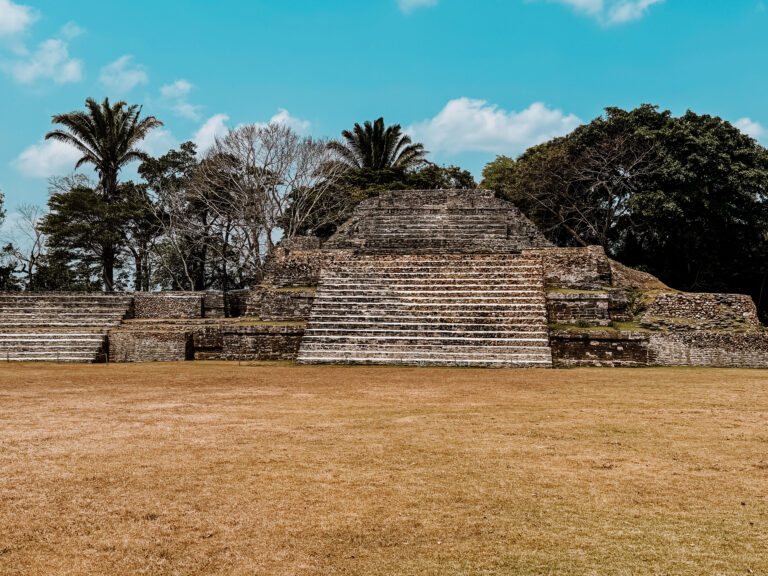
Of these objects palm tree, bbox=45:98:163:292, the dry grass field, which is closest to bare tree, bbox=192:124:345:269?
palm tree, bbox=45:98:163:292

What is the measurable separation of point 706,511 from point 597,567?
38.8 inches

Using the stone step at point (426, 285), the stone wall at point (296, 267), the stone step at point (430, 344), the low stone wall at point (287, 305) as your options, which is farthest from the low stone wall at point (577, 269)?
the low stone wall at point (287, 305)

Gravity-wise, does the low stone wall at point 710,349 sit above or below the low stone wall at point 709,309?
below

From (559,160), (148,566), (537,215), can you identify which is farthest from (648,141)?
(148,566)

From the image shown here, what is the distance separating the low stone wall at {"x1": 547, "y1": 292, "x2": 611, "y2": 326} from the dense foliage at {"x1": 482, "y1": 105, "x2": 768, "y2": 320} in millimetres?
9795

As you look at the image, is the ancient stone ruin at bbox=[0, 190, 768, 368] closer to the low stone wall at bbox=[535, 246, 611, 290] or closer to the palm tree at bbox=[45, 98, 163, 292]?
the low stone wall at bbox=[535, 246, 611, 290]

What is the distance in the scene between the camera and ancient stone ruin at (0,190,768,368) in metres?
10.5

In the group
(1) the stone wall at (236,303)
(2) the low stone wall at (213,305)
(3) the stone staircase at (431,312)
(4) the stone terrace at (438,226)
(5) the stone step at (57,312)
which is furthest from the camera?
(1) the stone wall at (236,303)

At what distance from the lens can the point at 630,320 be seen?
39.8 ft

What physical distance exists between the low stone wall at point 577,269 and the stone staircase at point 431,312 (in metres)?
0.40

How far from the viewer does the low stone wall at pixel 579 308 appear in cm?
1156

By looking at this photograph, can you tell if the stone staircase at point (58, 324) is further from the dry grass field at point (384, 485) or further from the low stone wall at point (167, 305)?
the dry grass field at point (384, 485)

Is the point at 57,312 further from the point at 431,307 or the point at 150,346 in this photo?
the point at 431,307

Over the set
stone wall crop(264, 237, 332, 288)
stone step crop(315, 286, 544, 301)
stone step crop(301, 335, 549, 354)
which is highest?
stone wall crop(264, 237, 332, 288)
